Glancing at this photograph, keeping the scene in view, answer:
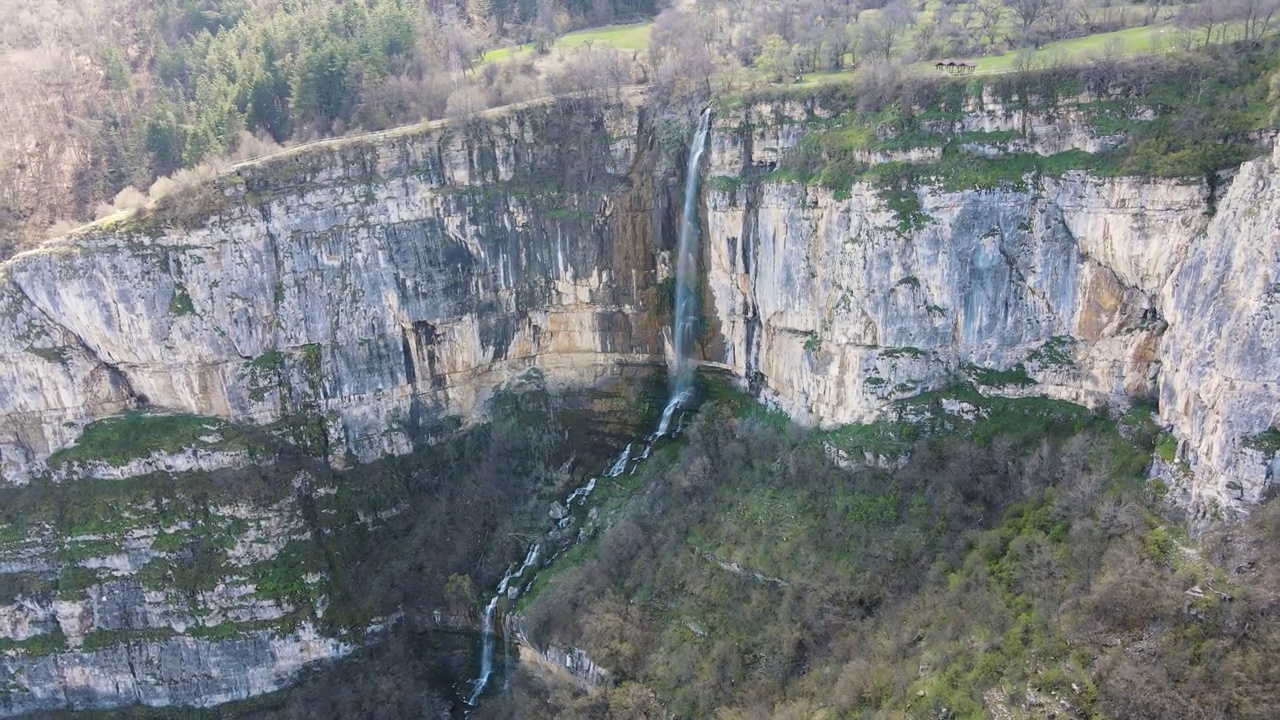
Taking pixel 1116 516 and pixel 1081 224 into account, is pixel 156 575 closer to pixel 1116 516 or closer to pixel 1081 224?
pixel 1116 516

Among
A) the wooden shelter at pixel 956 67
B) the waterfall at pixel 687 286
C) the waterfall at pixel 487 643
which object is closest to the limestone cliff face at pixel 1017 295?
the waterfall at pixel 687 286

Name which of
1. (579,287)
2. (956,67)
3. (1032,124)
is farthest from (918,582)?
(579,287)

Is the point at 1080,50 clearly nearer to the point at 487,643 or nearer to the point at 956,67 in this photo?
the point at 956,67

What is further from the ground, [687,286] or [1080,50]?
[1080,50]

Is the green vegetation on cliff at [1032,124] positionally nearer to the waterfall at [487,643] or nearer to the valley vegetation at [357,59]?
the valley vegetation at [357,59]

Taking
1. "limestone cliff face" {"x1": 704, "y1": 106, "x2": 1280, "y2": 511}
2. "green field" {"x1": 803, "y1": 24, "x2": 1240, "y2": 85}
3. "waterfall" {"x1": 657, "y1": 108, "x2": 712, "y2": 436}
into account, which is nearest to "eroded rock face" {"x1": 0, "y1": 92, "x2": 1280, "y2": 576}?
"limestone cliff face" {"x1": 704, "y1": 106, "x2": 1280, "y2": 511}
